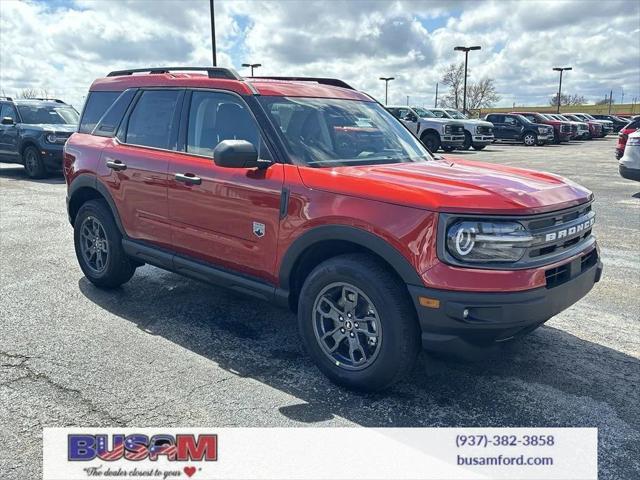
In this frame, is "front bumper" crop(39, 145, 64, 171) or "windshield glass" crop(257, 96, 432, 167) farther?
"front bumper" crop(39, 145, 64, 171)

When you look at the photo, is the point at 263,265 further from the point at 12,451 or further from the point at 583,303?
the point at 583,303

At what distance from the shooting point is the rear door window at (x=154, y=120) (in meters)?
4.34

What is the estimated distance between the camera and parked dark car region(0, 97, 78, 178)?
12.7 m

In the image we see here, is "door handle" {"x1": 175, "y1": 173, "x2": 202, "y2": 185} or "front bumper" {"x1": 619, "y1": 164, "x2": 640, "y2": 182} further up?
"door handle" {"x1": 175, "y1": 173, "x2": 202, "y2": 185}

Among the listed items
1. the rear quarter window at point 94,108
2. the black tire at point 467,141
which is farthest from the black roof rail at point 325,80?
the black tire at point 467,141

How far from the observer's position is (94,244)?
16.7 ft

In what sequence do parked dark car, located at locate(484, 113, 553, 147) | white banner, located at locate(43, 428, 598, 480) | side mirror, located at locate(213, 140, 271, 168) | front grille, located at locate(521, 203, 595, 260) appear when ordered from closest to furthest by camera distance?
white banner, located at locate(43, 428, 598, 480)
front grille, located at locate(521, 203, 595, 260)
side mirror, located at locate(213, 140, 271, 168)
parked dark car, located at locate(484, 113, 553, 147)

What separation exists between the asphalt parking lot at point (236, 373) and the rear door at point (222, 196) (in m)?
0.67

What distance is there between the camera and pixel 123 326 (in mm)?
4266

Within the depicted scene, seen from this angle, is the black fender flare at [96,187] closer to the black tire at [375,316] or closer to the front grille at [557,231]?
the black tire at [375,316]

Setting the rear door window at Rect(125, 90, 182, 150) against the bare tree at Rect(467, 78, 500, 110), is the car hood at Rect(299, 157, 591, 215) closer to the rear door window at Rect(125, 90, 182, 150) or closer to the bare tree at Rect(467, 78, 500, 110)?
the rear door window at Rect(125, 90, 182, 150)

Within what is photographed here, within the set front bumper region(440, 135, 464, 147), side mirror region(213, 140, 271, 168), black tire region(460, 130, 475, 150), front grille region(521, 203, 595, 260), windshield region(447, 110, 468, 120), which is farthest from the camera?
windshield region(447, 110, 468, 120)

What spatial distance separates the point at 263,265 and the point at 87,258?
94.4 inches

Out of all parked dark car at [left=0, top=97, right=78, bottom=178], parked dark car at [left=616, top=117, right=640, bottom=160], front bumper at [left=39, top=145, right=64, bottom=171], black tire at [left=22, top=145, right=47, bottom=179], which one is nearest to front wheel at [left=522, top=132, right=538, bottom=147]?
parked dark car at [left=616, top=117, right=640, bottom=160]
